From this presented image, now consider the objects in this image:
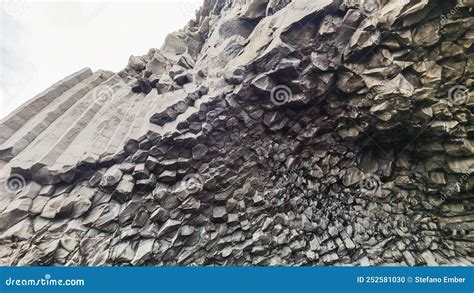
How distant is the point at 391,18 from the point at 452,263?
827cm

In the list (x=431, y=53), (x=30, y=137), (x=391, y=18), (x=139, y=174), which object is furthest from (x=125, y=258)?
(x=431, y=53)

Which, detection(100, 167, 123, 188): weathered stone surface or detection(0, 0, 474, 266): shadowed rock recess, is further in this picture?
detection(100, 167, 123, 188): weathered stone surface

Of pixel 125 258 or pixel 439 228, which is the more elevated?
pixel 125 258

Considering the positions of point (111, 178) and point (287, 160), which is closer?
point (111, 178)

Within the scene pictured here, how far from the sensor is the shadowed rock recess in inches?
268

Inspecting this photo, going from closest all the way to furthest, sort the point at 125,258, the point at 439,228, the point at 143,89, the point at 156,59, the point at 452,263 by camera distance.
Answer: the point at 125,258 < the point at 452,263 < the point at 439,228 < the point at 143,89 < the point at 156,59

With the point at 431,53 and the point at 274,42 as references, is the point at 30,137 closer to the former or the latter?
the point at 274,42

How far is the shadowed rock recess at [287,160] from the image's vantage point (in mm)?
6805

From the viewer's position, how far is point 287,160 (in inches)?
338

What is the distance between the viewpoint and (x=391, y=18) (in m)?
6.78

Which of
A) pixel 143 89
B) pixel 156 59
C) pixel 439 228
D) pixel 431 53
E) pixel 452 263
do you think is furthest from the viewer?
pixel 156 59

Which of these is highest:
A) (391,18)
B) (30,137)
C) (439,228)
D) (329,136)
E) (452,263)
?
(30,137)

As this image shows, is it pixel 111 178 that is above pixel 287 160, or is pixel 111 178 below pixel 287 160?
above

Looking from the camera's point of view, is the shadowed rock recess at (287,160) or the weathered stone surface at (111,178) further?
the weathered stone surface at (111,178)
